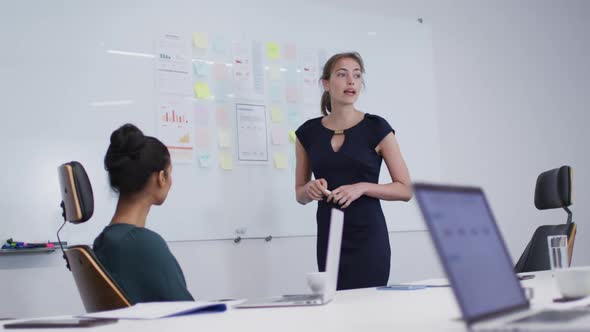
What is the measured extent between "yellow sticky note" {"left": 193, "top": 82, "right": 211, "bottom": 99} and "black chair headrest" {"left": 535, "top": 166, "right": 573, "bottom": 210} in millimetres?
1640

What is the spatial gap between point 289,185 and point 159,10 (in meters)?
1.12

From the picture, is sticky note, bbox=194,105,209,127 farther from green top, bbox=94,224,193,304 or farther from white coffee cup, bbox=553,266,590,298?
white coffee cup, bbox=553,266,590,298

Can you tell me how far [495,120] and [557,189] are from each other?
202cm

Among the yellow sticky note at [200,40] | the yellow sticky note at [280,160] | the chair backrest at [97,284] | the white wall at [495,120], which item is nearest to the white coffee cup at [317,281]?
the chair backrest at [97,284]

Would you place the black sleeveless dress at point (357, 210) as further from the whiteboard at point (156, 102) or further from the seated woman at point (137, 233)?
the seated woman at point (137, 233)

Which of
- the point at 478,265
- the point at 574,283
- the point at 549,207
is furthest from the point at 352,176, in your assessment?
the point at 478,265

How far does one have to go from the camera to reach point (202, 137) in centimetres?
328

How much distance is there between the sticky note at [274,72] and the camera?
3.56m

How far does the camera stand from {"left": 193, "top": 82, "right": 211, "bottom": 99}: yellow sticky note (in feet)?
10.8

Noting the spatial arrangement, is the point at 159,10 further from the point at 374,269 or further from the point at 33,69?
the point at 374,269

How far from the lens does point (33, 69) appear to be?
2852mm

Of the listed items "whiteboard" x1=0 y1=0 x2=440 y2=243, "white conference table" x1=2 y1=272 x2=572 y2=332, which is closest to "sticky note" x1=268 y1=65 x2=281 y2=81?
"whiteboard" x1=0 y1=0 x2=440 y2=243

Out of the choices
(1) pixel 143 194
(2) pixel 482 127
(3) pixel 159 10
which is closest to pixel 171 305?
(1) pixel 143 194

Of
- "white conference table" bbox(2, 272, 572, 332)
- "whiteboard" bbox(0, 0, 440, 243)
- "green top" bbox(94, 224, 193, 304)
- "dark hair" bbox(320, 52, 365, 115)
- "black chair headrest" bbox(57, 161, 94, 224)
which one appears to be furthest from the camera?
"dark hair" bbox(320, 52, 365, 115)
